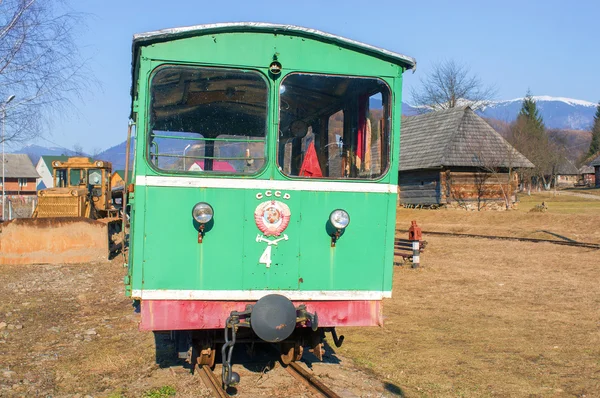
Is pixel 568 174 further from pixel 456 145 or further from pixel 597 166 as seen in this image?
pixel 456 145

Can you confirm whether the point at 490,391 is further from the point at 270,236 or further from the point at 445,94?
the point at 445,94

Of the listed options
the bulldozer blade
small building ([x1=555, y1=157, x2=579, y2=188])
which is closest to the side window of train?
the bulldozer blade

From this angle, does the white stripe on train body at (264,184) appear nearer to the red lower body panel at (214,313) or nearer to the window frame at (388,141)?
the window frame at (388,141)

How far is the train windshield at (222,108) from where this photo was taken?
17.9 ft

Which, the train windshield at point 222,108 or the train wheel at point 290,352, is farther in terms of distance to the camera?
the train wheel at point 290,352

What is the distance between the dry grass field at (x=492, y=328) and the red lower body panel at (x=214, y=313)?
867 millimetres

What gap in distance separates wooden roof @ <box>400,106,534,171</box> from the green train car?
2710 centimetres

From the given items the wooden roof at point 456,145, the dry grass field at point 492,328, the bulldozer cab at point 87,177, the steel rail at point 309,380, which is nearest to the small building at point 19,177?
the wooden roof at point 456,145

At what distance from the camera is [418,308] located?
1045cm

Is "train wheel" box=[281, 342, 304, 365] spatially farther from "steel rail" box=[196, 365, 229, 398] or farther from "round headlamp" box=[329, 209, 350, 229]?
"round headlamp" box=[329, 209, 350, 229]

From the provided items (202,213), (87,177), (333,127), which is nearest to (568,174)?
(87,177)

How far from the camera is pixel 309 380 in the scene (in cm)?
567

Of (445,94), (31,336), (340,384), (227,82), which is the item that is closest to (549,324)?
(340,384)

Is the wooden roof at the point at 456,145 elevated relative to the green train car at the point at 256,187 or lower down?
elevated
